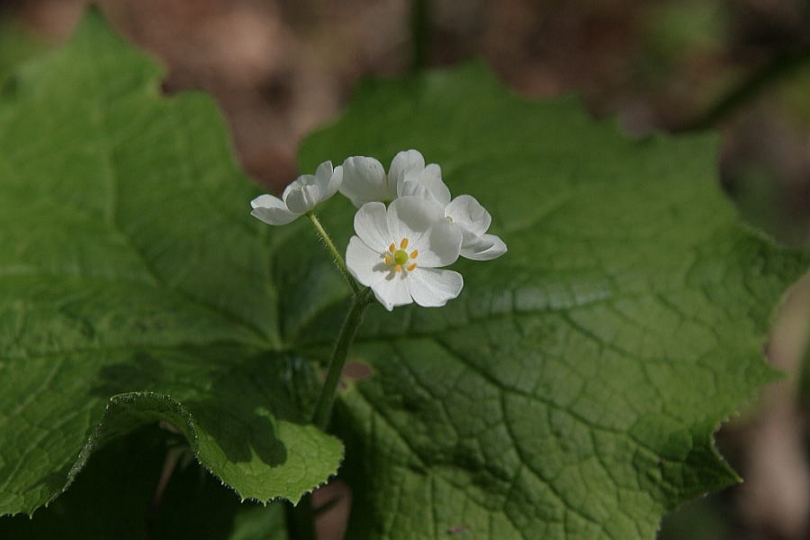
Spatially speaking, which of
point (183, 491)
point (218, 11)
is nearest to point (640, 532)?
point (183, 491)

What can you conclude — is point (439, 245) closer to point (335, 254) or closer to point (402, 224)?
point (402, 224)

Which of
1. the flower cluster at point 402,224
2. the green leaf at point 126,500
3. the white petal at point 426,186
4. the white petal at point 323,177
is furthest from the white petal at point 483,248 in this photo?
the green leaf at point 126,500

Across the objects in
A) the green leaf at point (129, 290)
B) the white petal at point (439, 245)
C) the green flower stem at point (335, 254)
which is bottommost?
the green leaf at point (129, 290)

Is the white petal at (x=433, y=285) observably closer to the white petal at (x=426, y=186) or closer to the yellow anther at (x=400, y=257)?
the yellow anther at (x=400, y=257)

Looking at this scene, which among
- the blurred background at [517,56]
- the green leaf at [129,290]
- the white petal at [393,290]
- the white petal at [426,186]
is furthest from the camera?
the blurred background at [517,56]

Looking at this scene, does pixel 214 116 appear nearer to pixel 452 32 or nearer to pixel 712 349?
pixel 712 349
